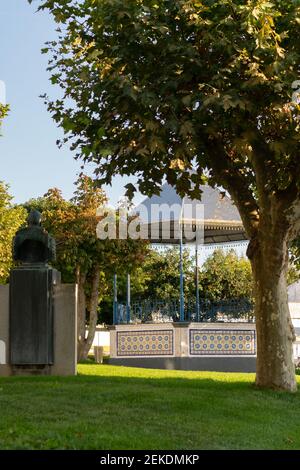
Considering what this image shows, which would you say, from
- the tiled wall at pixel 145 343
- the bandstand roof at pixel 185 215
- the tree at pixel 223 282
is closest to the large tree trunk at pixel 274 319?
the tiled wall at pixel 145 343

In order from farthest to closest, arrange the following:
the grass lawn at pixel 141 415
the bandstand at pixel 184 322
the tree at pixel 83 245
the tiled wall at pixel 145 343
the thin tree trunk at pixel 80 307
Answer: the thin tree trunk at pixel 80 307 < the tree at pixel 83 245 < the tiled wall at pixel 145 343 < the bandstand at pixel 184 322 < the grass lawn at pixel 141 415

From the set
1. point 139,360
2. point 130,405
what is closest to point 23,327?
point 130,405

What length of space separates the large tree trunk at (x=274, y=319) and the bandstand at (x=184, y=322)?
26.1 ft

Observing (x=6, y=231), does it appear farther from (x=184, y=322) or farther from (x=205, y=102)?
(x=205, y=102)

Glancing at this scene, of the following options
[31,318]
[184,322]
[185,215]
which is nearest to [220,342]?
[184,322]

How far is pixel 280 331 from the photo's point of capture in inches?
490

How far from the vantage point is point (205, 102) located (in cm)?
1009

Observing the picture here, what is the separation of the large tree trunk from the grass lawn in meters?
0.37

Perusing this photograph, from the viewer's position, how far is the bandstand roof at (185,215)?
23.9m

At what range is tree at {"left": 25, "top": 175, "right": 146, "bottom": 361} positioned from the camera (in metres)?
23.7

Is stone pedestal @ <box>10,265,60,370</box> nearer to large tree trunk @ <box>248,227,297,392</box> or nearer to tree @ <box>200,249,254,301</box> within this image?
large tree trunk @ <box>248,227,297,392</box>

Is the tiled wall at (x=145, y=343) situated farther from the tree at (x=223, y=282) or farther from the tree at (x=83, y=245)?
the tree at (x=223, y=282)

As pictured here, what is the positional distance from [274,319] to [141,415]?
390 cm

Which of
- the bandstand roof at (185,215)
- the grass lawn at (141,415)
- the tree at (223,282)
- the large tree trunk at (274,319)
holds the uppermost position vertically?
the bandstand roof at (185,215)
